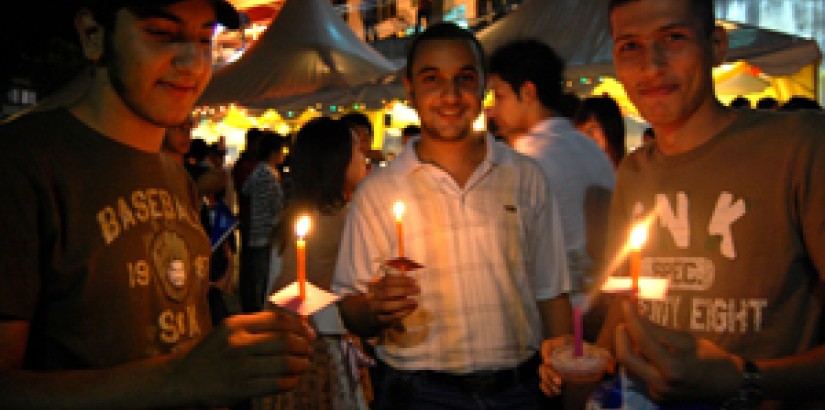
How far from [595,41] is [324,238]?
4.96m

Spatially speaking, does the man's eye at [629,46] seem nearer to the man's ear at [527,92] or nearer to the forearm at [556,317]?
the forearm at [556,317]

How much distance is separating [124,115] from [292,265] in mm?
2201

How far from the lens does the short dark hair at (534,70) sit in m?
4.33

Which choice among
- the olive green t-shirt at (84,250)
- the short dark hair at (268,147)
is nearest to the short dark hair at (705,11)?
the olive green t-shirt at (84,250)

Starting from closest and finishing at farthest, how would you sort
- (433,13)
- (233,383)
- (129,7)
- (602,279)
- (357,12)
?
(233,383)
(129,7)
(602,279)
(433,13)
(357,12)

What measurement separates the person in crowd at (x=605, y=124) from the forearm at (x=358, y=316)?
10.8 ft

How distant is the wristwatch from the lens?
169 centimetres

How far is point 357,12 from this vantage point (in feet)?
90.4

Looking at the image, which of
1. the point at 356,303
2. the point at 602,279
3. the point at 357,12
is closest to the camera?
the point at 602,279

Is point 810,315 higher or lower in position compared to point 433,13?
lower

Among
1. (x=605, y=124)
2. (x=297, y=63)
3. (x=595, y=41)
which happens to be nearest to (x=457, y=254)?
(x=605, y=124)

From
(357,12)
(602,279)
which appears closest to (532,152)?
(602,279)

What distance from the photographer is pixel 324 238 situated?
4.09 meters

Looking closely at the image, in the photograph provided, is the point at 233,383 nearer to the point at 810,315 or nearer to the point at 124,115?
the point at 124,115
